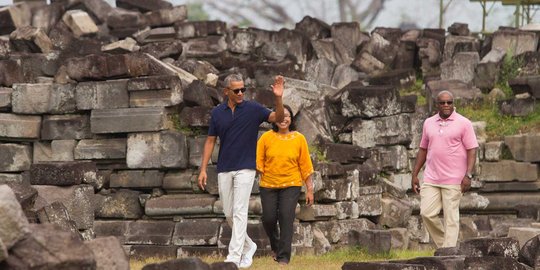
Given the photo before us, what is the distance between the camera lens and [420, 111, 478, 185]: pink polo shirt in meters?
14.1

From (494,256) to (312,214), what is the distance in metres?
5.37

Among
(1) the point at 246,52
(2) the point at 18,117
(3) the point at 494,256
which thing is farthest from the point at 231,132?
(1) the point at 246,52

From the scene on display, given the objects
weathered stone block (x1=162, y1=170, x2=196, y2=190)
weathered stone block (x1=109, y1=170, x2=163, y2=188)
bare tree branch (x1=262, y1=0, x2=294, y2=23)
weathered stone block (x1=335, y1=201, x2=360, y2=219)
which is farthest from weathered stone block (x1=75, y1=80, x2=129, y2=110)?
bare tree branch (x1=262, y1=0, x2=294, y2=23)

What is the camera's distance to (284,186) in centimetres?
1380

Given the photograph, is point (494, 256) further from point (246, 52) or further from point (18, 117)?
point (246, 52)

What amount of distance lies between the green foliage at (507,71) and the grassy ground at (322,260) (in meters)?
10.3

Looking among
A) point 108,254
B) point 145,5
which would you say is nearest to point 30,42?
point 145,5

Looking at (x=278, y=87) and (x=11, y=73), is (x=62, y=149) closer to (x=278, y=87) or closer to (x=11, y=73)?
(x=11, y=73)

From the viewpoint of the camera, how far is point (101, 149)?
1748cm

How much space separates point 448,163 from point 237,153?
2.21m

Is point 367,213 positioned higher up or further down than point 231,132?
further down

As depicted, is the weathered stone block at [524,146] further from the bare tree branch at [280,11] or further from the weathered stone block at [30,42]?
the bare tree branch at [280,11]

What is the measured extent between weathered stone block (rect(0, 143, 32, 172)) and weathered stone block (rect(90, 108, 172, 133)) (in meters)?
1.08

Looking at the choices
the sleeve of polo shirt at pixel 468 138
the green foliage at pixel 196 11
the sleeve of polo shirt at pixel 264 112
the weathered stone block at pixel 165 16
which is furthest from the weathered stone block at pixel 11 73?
the green foliage at pixel 196 11
